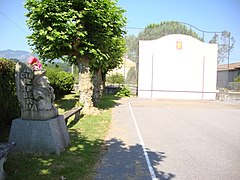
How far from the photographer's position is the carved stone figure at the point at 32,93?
5316 millimetres

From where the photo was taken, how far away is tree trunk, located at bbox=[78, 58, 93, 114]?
11281 millimetres

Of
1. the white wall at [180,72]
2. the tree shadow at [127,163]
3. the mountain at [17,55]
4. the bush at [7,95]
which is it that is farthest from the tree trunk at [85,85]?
the white wall at [180,72]

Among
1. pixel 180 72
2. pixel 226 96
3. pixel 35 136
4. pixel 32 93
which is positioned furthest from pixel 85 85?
pixel 226 96

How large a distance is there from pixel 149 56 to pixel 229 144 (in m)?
19.0

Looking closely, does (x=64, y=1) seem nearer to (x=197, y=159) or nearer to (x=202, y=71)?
(x=197, y=159)

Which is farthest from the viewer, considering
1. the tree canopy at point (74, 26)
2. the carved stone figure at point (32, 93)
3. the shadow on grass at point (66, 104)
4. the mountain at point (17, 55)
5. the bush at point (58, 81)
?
the bush at point (58, 81)

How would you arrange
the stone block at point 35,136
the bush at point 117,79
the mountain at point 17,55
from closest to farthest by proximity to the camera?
the stone block at point 35,136 → the mountain at point 17,55 → the bush at point 117,79

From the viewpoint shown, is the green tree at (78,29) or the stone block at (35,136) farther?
the green tree at (78,29)

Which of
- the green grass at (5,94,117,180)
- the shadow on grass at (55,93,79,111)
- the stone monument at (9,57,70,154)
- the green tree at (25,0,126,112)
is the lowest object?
the green grass at (5,94,117,180)

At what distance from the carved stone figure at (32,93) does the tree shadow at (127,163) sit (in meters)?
1.77

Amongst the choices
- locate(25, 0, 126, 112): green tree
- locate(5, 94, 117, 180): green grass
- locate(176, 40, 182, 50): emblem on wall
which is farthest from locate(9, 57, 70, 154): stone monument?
locate(176, 40, 182, 50): emblem on wall

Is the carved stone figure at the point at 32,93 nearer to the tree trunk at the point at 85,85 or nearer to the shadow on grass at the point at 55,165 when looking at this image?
the shadow on grass at the point at 55,165

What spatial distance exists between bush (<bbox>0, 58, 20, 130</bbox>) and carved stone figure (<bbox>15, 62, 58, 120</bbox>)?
2.01 metres

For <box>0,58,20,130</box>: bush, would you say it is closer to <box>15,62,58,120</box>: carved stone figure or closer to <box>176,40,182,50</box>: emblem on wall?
<box>15,62,58,120</box>: carved stone figure
